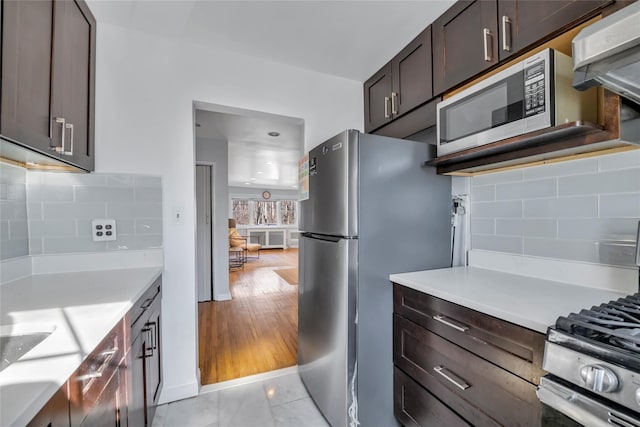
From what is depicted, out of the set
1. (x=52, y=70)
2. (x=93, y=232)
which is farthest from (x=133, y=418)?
(x=52, y=70)

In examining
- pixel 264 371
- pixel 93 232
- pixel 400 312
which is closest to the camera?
pixel 400 312

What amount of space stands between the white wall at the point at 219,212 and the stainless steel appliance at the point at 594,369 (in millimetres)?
3824

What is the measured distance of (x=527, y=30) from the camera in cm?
112

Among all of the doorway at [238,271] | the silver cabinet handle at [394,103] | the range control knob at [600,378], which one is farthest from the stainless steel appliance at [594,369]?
the doorway at [238,271]

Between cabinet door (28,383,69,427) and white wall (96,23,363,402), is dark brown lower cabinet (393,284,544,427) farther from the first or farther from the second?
white wall (96,23,363,402)

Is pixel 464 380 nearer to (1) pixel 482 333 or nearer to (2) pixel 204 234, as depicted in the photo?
(1) pixel 482 333

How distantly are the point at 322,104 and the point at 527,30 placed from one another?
1387mm

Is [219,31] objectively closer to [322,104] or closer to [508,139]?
[322,104]

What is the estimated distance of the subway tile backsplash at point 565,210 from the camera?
1115 mm

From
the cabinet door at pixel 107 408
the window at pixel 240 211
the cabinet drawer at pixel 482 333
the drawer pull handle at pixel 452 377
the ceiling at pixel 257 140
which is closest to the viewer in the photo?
the cabinet door at pixel 107 408

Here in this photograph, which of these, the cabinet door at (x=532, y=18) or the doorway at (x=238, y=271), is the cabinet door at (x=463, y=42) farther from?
the doorway at (x=238, y=271)

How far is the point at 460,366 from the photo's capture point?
1104 mm

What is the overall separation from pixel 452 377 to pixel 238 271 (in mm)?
5413

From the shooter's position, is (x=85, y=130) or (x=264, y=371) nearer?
(x=85, y=130)
